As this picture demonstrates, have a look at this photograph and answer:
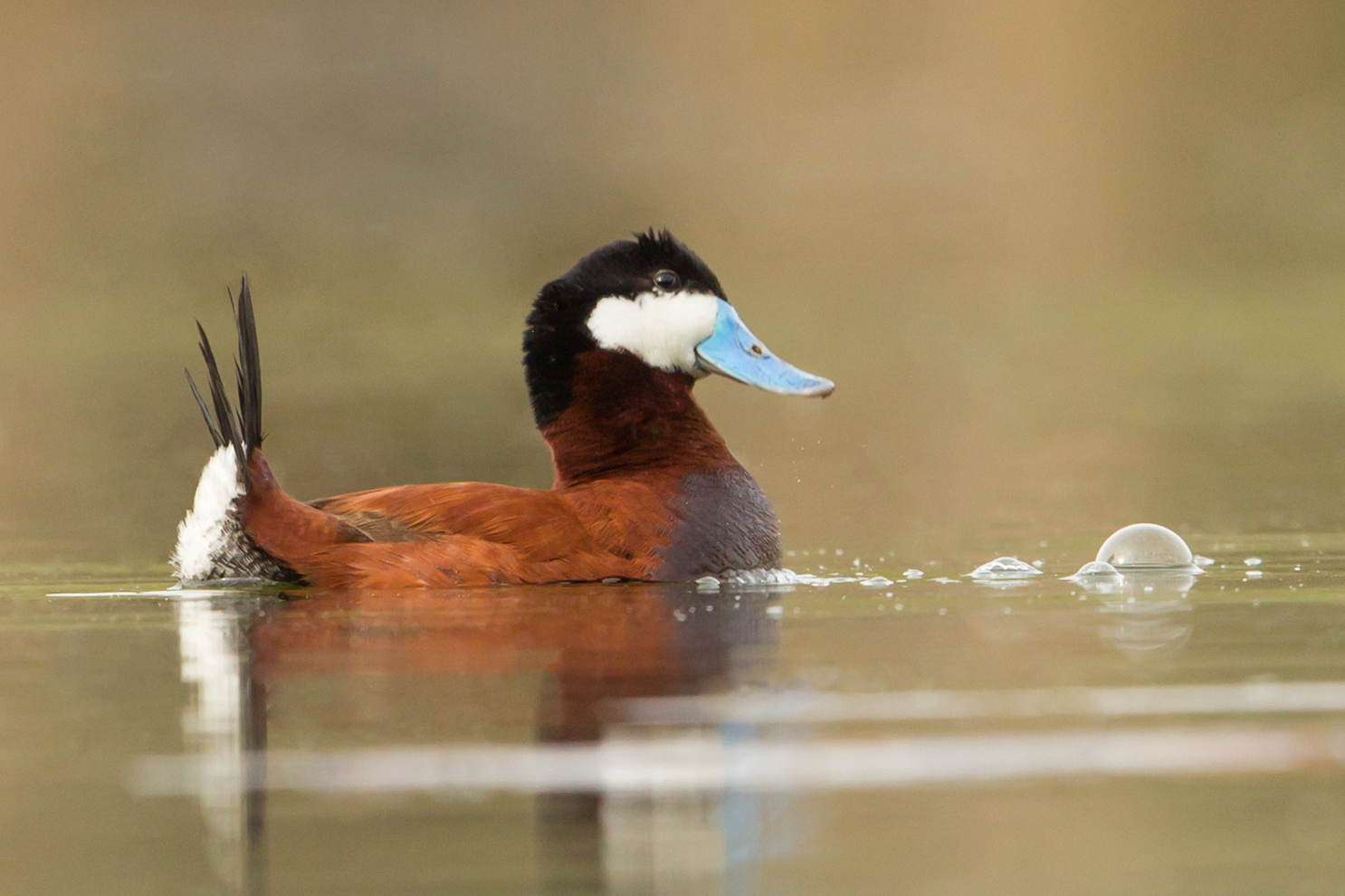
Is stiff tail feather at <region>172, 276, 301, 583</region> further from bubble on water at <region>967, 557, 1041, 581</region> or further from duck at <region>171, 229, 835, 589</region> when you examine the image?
bubble on water at <region>967, 557, 1041, 581</region>

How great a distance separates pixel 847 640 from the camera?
419cm

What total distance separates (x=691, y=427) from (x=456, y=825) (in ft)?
10.6

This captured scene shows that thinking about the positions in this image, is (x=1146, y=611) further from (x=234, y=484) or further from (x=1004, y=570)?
(x=234, y=484)

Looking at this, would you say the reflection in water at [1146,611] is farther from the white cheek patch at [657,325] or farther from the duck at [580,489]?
the white cheek patch at [657,325]

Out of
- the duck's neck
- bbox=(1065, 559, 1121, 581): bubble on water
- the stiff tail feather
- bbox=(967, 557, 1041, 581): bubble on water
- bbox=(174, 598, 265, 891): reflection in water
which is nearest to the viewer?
bbox=(174, 598, 265, 891): reflection in water

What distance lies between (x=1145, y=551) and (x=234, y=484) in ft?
8.82

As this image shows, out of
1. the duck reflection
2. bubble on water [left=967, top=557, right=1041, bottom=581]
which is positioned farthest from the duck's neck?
bubble on water [left=967, top=557, right=1041, bottom=581]

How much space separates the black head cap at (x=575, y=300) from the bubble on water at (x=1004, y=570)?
125cm

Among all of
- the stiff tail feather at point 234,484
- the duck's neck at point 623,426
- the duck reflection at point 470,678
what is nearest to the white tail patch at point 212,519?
the stiff tail feather at point 234,484

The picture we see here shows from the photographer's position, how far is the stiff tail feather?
512cm

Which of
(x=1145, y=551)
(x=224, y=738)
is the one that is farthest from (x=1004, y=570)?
(x=224, y=738)

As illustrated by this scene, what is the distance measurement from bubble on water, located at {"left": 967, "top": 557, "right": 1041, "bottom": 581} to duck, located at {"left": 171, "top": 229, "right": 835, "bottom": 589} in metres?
0.63

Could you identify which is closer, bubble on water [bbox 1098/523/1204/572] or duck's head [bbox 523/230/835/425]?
bubble on water [bbox 1098/523/1204/572]

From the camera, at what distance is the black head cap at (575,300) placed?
5859 millimetres
